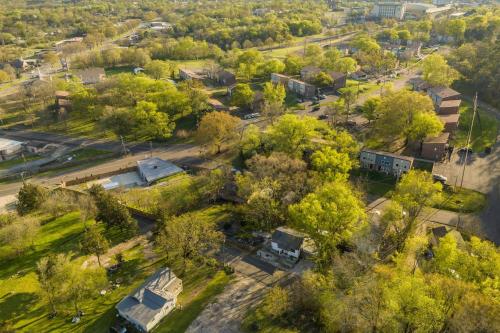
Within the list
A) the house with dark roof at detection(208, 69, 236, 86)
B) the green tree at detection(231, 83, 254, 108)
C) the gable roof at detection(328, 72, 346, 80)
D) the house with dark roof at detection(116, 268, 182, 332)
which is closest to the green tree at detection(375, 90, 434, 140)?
the green tree at detection(231, 83, 254, 108)

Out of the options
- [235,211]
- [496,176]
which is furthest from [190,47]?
[496,176]

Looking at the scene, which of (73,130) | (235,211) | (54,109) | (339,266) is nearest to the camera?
(339,266)

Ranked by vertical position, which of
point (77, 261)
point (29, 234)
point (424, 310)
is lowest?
point (77, 261)

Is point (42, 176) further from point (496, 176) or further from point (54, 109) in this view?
point (496, 176)

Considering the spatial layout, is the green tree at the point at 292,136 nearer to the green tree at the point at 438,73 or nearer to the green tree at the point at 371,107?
the green tree at the point at 371,107

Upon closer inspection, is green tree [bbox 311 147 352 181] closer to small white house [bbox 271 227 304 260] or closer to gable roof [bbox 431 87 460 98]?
small white house [bbox 271 227 304 260]

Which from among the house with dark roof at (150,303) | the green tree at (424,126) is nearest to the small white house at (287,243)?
the house with dark roof at (150,303)

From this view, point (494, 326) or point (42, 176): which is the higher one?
point (494, 326)
